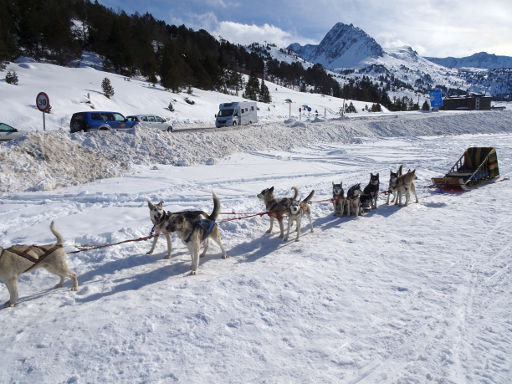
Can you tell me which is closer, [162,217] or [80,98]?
[162,217]

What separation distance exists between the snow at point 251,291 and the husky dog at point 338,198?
0.38 meters

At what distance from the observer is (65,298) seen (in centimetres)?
469

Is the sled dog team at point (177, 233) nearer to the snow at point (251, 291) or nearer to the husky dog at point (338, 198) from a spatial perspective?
the husky dog at point (338, 198)

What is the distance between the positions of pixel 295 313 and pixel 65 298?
3461 millimetres

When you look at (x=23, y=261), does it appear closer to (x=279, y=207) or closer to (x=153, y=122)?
(x=279, y=207)

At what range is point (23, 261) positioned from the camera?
4457 millimetres

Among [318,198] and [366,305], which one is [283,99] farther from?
[366,305]

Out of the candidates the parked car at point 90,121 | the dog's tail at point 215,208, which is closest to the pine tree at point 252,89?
the parked car at point 90,121

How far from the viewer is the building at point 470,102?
216ft

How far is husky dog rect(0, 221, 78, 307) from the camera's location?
4359 millimetres

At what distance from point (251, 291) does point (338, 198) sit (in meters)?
4.64

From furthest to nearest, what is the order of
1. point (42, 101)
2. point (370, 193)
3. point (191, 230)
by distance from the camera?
point (42, 101) → point (370, 193) → point (191, 230)

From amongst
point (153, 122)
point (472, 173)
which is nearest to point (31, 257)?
point (472, 173)

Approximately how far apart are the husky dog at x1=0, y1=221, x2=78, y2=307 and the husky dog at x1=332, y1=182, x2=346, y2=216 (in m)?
6.43
